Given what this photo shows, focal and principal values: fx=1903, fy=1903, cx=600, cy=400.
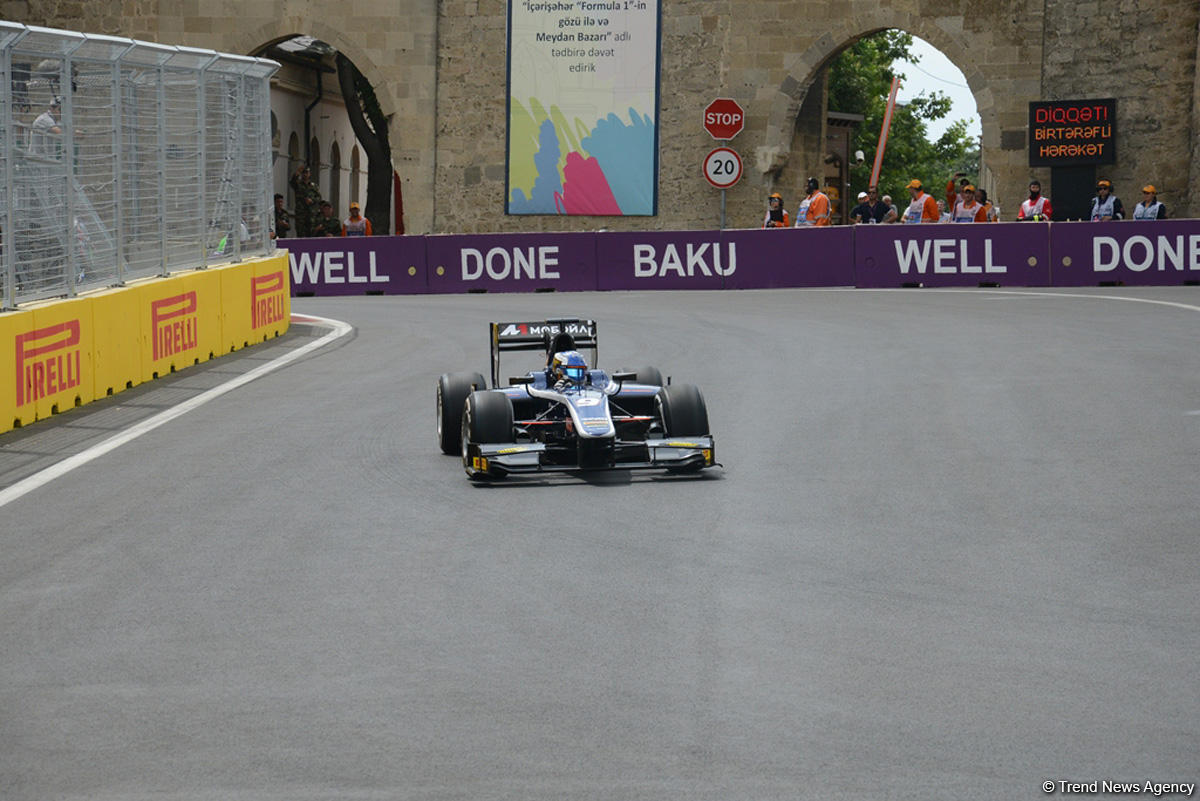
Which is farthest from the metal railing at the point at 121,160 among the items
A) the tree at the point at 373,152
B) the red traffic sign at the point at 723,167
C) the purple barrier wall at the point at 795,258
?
the tree at the point at 373,152

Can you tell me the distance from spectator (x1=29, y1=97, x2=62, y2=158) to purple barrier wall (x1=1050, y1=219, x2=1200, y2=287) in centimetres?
1686

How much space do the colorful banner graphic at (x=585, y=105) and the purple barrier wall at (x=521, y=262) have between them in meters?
7.23

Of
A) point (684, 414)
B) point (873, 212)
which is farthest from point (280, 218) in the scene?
point (684, 414)

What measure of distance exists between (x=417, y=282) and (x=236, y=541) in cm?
2065

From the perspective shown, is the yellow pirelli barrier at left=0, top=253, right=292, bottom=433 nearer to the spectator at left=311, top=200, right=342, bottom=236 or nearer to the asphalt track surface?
the asphalt track surface

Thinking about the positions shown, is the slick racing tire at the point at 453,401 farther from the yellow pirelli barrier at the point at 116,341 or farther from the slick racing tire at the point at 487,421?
the yellow pirelli barrier at the point at 116,341

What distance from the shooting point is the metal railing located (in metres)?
13.4

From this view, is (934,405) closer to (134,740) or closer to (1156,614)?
(1156,614)

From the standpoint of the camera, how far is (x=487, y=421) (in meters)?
10.4

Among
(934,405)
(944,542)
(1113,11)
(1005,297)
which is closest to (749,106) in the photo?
(1113,11)

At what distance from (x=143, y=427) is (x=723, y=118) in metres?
23.7

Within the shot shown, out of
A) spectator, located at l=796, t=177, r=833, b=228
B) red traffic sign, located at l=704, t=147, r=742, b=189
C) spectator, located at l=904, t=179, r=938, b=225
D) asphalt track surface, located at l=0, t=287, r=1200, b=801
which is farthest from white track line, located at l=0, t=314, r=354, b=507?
red traffic sign, located at l=704, t=147, r=742, b=189

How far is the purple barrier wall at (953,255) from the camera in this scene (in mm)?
27422

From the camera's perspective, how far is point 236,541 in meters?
8.65
